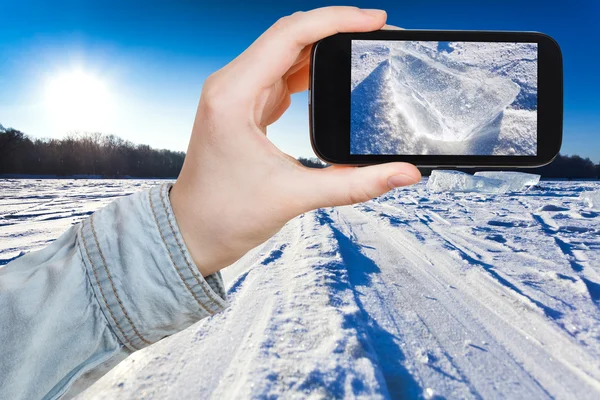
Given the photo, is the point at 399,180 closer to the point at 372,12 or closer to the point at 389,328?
the point at 372,12

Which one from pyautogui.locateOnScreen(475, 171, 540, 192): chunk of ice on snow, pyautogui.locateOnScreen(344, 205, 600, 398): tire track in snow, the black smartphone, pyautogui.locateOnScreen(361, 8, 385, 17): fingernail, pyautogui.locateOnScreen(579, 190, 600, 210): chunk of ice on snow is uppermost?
pyautogui.locateOnScreen(361, 8, 385, 17): fingernail

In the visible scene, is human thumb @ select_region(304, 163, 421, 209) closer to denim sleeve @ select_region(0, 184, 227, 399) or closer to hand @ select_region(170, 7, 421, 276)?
hand @ select_region(170, 7, 421, 276)

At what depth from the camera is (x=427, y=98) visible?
1.19m

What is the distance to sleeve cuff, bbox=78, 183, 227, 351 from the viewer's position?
80cm

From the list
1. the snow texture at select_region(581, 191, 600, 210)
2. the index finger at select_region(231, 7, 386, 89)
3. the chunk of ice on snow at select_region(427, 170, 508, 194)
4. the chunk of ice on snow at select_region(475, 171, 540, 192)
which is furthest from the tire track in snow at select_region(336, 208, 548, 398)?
the chunk of ice on snow at select_region(475, 171, 540, 192)

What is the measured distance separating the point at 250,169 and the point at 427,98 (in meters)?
0.70

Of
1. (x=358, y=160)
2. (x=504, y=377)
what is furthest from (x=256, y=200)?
(x=504, y=377)

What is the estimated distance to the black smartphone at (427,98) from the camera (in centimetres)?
106

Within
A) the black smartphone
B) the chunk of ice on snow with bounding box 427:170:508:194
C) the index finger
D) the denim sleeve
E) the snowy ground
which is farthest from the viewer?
the chunk of ice on snow with bounding box 427:170:508:194

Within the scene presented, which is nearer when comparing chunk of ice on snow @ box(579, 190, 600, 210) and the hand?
the hand

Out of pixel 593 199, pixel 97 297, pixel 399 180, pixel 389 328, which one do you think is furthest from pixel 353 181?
pixel 593 199

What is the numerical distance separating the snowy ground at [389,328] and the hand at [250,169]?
0.95 meters

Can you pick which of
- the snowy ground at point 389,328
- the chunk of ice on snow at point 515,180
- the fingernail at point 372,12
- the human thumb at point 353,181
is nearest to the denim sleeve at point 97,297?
the human thumb at point 353,181

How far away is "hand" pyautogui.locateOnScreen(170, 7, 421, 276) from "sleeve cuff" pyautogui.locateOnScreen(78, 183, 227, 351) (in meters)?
0.07
